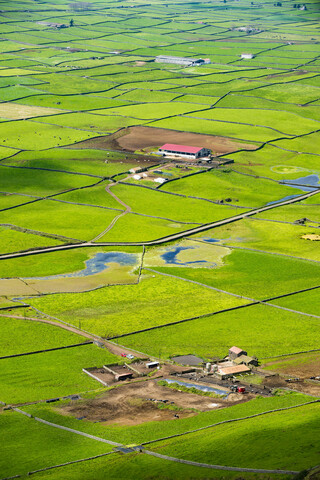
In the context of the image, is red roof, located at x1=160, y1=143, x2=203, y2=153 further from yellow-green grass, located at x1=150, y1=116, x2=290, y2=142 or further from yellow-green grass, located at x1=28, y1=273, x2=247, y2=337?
yellow-green grass, located at x1=28, y1=273, x2=247, y2=337

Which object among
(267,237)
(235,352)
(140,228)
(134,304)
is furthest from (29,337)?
(267,237)

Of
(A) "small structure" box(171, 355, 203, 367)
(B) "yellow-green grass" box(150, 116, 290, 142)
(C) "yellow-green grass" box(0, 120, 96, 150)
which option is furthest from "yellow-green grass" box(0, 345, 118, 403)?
(B) "yellow-green grass" box(150, 116, 290, 142)

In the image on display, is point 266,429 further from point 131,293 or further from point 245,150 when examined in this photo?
point 245,150

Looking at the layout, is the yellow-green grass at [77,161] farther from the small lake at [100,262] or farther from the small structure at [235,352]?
the small structure at [235,352]

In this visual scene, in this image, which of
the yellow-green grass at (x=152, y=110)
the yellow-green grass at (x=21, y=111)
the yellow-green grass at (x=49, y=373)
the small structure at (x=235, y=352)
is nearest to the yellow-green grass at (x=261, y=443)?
the small structure at (x=235, y=352)

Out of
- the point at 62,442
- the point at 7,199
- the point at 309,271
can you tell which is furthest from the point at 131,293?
the point at 7,199
